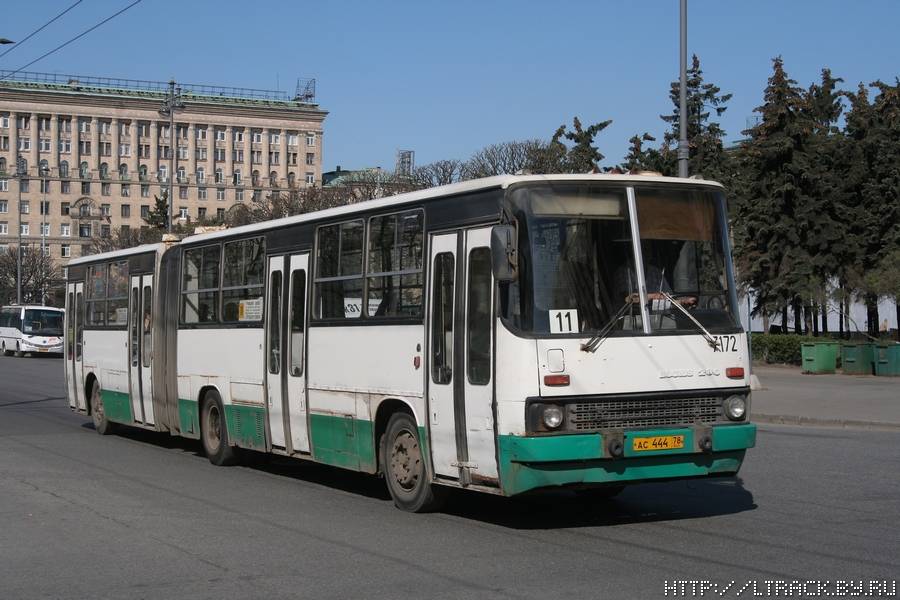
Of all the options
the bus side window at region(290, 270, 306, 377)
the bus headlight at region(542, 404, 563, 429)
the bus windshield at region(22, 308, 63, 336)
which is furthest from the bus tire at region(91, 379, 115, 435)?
the bus windshield at region(22, 308, 63, 336)

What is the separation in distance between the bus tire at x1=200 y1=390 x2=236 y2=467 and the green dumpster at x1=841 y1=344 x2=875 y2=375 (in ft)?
77.4

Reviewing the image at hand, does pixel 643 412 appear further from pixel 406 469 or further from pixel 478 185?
pixel 406 469

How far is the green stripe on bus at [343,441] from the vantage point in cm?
1247

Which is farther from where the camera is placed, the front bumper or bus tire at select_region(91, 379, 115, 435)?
bus tire at select_region(91, 379, 115, 435)

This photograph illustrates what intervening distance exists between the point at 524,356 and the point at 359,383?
9.55 ft

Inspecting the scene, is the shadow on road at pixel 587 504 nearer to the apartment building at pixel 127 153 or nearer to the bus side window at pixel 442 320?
the bus side window at pixel 442 320

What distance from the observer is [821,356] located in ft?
121

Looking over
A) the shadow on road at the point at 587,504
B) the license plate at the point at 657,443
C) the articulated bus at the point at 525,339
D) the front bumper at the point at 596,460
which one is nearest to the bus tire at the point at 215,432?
the shadow on road at the point at 587,504

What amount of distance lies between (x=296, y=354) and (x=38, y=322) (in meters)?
55.0

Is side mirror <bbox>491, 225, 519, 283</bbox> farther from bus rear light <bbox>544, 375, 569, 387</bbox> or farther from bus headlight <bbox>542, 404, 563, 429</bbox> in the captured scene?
bus headlight <bbox>542, 404, 563, 429</bbox>

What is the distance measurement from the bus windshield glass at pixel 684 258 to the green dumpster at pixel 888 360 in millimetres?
25340

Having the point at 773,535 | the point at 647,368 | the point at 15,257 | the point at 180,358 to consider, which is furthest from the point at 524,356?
the point at 15,257

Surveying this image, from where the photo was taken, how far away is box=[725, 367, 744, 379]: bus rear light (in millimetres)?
10789

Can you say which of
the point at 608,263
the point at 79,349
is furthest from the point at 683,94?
the point at 608,263
